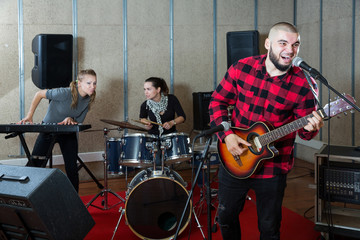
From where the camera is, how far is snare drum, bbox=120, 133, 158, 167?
10.6ft

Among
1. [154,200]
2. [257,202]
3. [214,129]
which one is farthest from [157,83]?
[214,129]

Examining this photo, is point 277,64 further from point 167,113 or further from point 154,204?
point 167,113

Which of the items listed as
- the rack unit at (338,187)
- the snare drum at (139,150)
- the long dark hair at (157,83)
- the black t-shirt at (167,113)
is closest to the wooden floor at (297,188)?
the rack unit at (338,187)

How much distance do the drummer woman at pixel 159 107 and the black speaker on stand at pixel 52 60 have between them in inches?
41.2

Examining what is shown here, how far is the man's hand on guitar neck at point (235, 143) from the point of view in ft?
7.35

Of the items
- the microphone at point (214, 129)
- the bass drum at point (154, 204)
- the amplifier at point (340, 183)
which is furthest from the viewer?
the bass drum at point (154, 204)

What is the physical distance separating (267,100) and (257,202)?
633 mm

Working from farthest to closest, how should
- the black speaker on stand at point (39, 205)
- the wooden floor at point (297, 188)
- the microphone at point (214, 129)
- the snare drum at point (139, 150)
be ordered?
1. the wooden floor at point (297, 188)
2. the snare drum at point (139, 150)
3. the microphone at point (214, 129)
4. the black speaker on stand at point (39, 205)

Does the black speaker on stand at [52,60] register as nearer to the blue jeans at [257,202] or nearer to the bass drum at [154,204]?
the bass drum at [154,204]

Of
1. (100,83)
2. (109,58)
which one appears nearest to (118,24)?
(109,58)

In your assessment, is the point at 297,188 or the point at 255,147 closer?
the point at 255,147

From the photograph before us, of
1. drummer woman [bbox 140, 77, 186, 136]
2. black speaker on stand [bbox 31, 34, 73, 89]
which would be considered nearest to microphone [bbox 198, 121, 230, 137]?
drummer woman [bbox 140, 77, 186, 136]

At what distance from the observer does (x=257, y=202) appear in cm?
227

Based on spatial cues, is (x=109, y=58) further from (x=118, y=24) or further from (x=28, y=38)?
(x=28, y=38)
